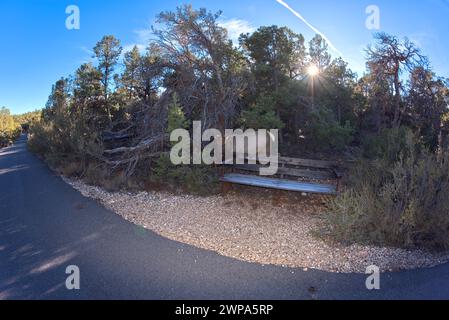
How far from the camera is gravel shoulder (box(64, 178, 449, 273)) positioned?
4.09 meters

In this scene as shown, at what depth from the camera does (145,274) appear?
3.66 m

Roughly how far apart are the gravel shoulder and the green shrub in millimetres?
237

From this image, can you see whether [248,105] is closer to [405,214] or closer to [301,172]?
[301,172]

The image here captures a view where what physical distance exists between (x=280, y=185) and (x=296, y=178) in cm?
249

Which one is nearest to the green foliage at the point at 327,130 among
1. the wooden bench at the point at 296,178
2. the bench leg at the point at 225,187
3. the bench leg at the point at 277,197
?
the wooden bench at the point at 296,178

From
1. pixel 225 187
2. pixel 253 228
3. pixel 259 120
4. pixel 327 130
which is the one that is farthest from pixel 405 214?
pixel 327 130

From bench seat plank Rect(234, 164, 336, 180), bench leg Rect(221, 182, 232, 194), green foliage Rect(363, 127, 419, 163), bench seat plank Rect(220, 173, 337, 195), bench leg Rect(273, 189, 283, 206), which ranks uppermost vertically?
green foliage Rect(363, 127, 419, 163)

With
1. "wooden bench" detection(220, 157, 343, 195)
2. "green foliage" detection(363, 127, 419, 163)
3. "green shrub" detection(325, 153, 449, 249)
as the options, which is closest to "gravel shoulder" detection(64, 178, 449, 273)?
"green shrub" detection(325, 153, 449, 249)

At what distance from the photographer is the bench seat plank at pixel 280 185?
665 cm

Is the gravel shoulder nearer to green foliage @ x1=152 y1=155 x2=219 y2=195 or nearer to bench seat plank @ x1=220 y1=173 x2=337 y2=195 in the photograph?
green foliage @ x1=152 y1=155 x2=219 y2=195

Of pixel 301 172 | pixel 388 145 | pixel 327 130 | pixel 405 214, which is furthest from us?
pixel 327 130

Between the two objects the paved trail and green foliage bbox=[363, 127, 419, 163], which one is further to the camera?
green foliage bbox=[363, 127, 419, 163]

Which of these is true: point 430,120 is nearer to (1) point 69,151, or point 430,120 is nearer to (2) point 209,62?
(2) point 209,62

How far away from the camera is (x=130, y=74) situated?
1113 centimetres
